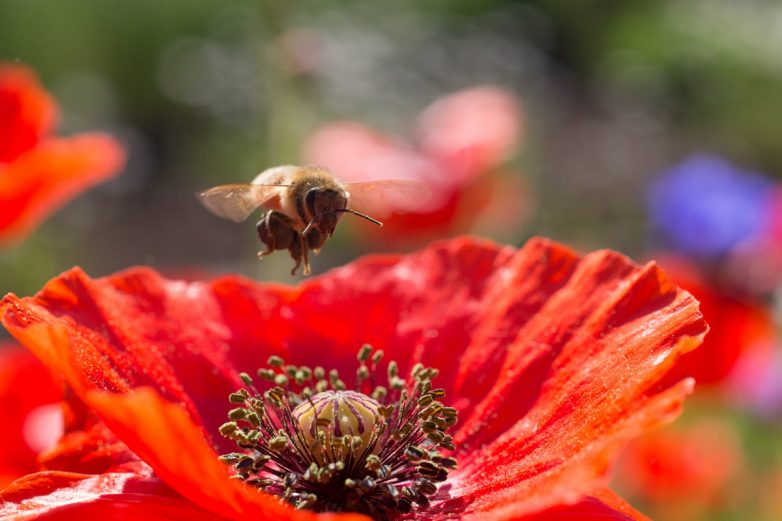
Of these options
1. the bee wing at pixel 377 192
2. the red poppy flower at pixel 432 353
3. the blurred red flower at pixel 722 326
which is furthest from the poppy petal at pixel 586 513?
the blurred red flower at pixel 722 326

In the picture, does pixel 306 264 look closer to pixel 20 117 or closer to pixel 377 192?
pixel 377 192

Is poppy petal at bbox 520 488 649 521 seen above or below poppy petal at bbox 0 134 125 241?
below

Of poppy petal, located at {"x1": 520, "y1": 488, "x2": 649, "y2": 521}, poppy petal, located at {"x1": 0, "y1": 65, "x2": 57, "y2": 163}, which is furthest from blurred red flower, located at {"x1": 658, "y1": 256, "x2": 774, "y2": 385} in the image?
poppy petal, located at {"x1": 0, "y1": 65, "x2": 57, "y2": 163}

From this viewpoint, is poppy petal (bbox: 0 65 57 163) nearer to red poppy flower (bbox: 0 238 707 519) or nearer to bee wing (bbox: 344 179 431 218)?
red poppy flower (bbox: 0 238 707 519)

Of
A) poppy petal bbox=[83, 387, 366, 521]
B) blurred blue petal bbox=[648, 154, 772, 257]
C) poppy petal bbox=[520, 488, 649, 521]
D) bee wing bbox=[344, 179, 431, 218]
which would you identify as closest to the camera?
poppy petal bbox=[83, 387, 366, 521]

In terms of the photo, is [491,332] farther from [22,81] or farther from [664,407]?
[22,81]

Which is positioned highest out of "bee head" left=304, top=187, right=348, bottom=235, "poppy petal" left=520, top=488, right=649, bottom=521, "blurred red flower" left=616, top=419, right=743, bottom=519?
Answer: "blurred red flower" left=616, top=419, right=743, bottom=519

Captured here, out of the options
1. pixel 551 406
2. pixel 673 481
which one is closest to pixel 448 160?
pixel 673 481
